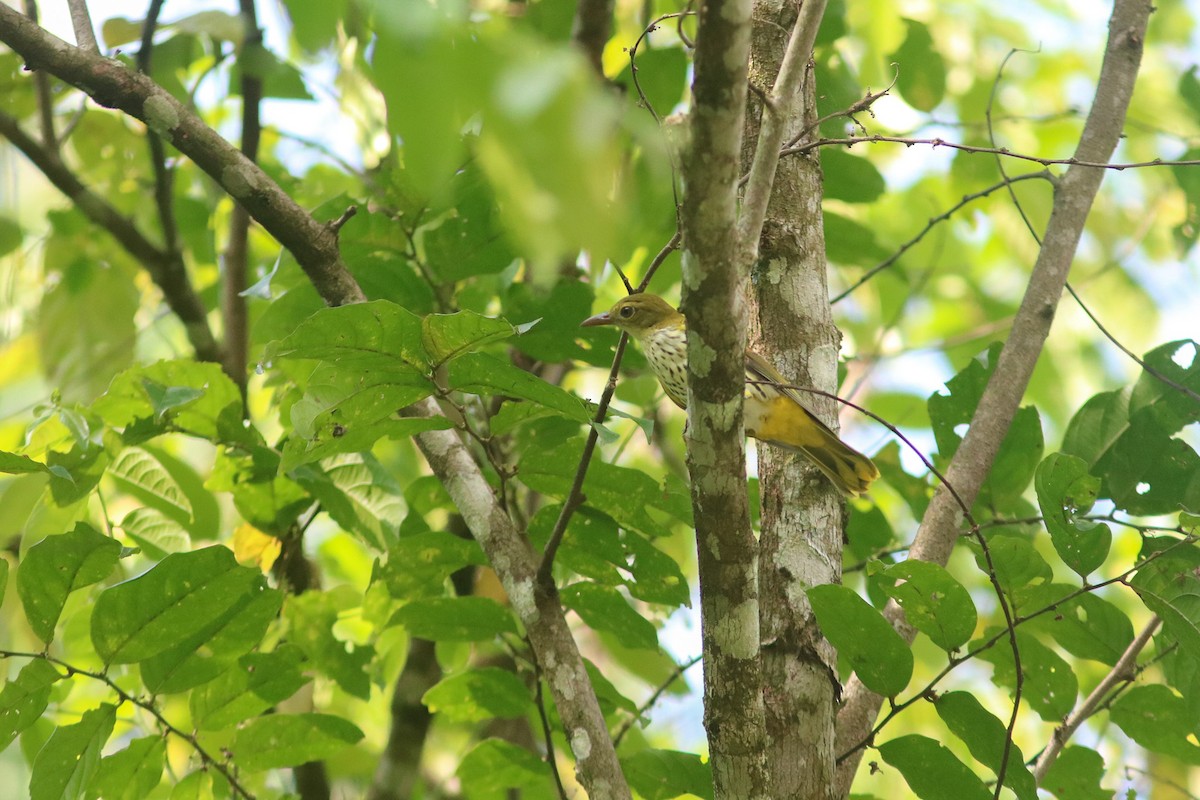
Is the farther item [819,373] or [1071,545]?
[819,373]

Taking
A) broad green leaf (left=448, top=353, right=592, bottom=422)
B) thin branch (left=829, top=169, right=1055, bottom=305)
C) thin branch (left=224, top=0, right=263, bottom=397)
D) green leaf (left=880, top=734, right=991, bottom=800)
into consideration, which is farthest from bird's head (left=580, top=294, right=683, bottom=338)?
green leaf (left=880, top=734, right=991, bottom=800)

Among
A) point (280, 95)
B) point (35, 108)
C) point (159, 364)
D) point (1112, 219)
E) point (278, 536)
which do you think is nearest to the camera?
point (159, 364)

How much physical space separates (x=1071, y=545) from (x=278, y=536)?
1.90m

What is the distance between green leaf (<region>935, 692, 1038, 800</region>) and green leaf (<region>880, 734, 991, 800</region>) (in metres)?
0.04

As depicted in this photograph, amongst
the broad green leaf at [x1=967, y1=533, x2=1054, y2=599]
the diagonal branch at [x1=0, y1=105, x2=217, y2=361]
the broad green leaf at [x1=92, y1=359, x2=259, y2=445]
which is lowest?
the broad green leaf at [x1=967, y1=533, x2=1054, y2=599]

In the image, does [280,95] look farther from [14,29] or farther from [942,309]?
[942,309]

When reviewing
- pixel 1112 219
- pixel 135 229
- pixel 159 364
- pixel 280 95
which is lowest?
pixel 159 364

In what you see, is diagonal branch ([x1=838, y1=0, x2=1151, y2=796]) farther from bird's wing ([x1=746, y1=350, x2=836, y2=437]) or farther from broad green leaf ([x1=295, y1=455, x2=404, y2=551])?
broad green leaf ([x1=295, y1=455, x2=404, y2=551])

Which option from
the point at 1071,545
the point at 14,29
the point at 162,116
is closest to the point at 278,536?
the point at 162,116

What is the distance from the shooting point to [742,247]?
1.66 m

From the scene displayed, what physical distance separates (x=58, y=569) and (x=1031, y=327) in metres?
2.20

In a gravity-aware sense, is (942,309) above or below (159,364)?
above

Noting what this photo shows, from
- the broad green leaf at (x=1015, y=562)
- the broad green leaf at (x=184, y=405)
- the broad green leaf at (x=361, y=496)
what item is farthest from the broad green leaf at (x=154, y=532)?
the broad green leaf at (x=1015, y=562)

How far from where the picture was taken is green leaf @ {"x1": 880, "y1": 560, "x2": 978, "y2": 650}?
198cm
